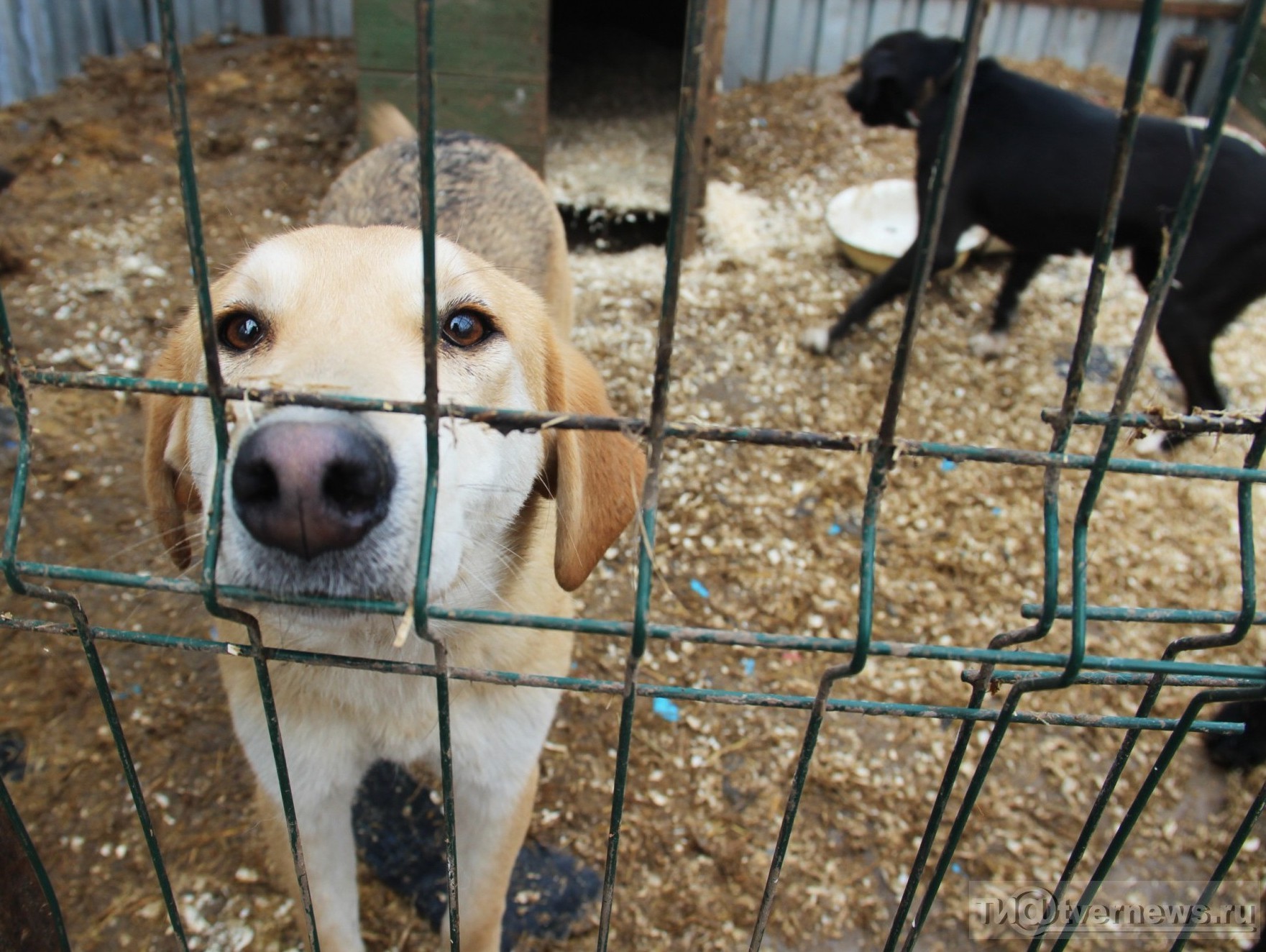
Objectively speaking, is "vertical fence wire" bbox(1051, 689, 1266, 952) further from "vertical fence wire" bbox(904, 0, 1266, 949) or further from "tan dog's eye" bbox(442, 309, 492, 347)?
"tan dog's eye" bbox(442, 309, 492, 347)

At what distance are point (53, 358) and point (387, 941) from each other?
3.09 m

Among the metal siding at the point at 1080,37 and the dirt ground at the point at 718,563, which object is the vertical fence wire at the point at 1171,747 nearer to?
the dirt ground at the point at 718,563

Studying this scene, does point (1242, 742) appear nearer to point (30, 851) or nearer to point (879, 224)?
point (30, 851)

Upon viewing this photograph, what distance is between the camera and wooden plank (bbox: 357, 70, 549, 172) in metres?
5.08

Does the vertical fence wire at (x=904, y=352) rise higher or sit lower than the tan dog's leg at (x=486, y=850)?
higher

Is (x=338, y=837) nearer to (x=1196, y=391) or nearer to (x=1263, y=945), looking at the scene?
(x=1263, y=945)

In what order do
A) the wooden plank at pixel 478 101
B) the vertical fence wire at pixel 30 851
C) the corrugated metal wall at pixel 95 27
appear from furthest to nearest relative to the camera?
the corrugated metal wall at pixel 95 27 → the wooden plank at pixel 478 101 → the vertical fence wire at pixel 30 851

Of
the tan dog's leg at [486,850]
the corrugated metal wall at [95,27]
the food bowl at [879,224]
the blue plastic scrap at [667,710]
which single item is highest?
the corrugated metal wall at [95,27]

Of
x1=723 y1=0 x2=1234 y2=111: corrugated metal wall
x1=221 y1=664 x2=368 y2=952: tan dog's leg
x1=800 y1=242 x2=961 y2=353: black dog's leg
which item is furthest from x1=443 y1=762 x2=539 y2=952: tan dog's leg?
x1=723 y1=0 x2=1234 y2=111: corrugated metal wall

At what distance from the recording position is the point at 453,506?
139 cm

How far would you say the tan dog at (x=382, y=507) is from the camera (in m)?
1.14

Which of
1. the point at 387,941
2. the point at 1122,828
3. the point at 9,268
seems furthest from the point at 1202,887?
the point at 9,268
